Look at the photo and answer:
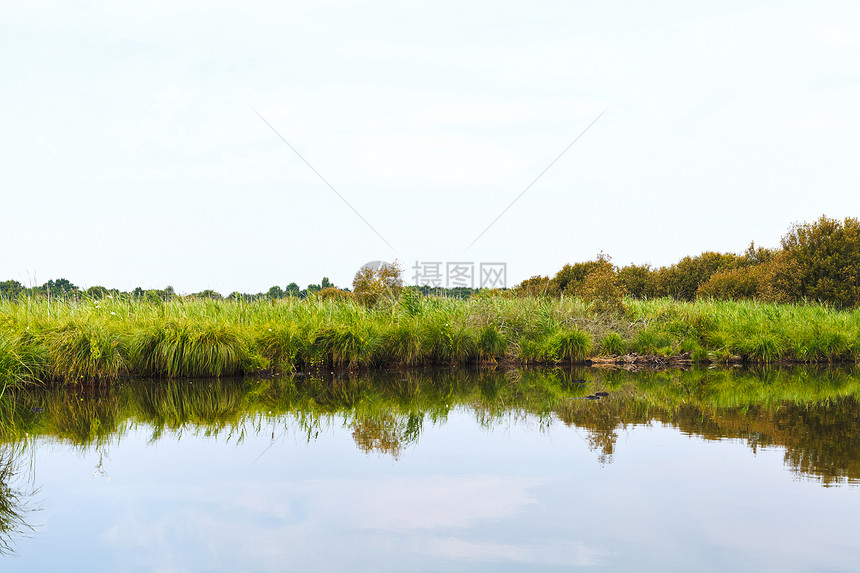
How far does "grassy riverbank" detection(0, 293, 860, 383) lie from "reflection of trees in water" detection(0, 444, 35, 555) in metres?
4.41

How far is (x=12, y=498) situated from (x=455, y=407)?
622 centimetres

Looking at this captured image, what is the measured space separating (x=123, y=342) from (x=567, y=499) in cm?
1053

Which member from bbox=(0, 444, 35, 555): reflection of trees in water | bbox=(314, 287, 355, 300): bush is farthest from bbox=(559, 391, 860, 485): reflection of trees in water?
bbox=(314, 287, 355, 300): bush

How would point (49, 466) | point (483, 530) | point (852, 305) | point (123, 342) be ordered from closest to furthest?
point (483, 530), point (49, 466), point (123, 342), point (852, 305)

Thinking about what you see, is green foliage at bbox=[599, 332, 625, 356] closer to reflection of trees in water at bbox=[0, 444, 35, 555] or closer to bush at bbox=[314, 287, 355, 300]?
bush at bbox=[314, 287, 355, 300]

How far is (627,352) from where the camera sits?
1872cm

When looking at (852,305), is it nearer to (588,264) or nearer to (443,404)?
(588,264)

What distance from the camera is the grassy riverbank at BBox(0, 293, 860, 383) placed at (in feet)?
41.7

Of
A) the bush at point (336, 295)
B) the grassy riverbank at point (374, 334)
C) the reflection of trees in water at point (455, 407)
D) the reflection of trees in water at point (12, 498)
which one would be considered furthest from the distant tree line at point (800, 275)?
the reflection of trees in water at point (12, 498)

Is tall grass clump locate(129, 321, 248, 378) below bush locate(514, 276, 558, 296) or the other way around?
below

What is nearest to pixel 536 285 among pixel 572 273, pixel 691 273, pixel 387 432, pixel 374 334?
pixel 572 273

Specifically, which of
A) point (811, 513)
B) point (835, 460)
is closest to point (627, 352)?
point (835, 460)

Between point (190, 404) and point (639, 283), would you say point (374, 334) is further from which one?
point (639, 283)

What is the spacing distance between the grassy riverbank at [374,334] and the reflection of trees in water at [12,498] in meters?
4.41
